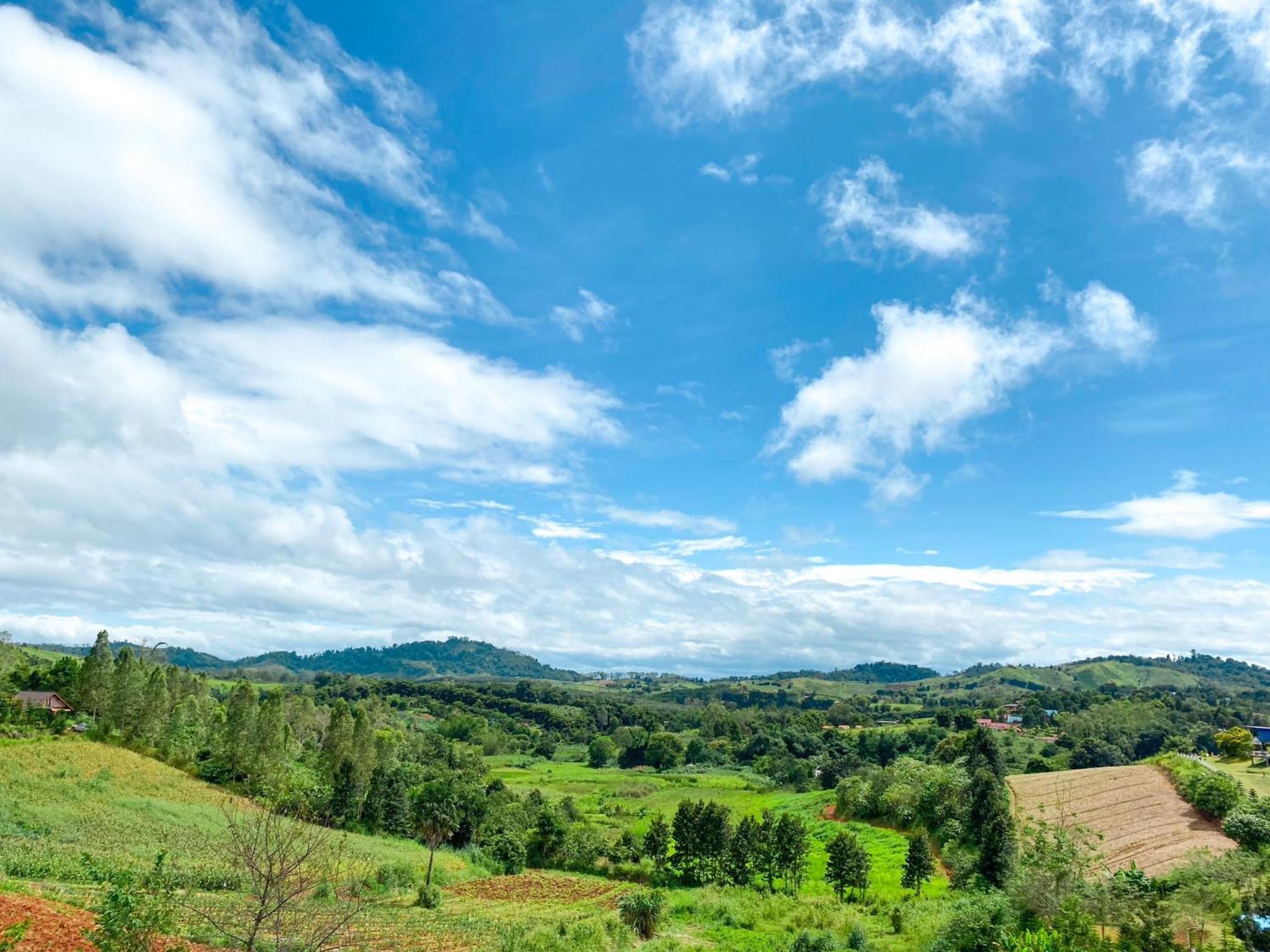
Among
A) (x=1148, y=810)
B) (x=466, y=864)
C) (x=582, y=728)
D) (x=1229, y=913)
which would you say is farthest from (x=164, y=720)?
(x=582, y=728)

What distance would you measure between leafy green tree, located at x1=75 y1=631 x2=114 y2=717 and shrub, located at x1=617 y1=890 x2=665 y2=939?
6653cm

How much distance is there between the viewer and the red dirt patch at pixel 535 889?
53094 mm

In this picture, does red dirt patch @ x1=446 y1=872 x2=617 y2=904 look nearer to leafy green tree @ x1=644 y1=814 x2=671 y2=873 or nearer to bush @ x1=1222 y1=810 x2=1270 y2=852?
leafy green tree @ x1=644 y1=814 x2=671 y2=873

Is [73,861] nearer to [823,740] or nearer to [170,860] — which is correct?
[170,860]

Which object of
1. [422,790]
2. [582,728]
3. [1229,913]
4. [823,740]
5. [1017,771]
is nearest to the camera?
[1229,913]

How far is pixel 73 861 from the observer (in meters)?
35.4

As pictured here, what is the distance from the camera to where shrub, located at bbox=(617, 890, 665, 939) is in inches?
1681

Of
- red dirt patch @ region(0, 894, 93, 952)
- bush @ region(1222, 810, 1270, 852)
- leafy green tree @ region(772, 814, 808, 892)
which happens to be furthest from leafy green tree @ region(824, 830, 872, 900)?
red dirt patch @ region(0, 894, 93, 952)

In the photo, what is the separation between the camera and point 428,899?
45969 millimetres

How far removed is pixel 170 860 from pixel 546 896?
26.3 m

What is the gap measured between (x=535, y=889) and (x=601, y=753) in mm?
91543

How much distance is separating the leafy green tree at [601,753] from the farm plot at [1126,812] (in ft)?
264

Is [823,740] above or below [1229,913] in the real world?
below

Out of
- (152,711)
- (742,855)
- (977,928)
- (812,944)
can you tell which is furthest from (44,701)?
(977,928)
